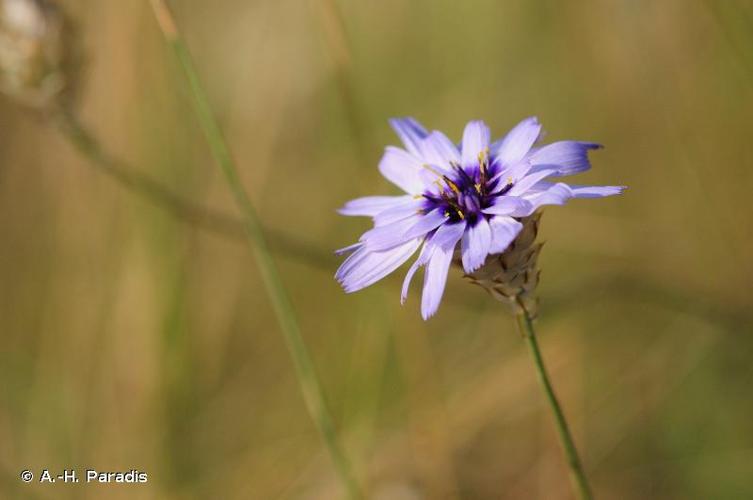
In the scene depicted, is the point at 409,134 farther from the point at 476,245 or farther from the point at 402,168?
the point at 476,245

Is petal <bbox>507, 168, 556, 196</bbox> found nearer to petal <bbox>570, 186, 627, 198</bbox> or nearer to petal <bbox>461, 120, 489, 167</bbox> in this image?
petal <bbox>570, 186, 627, 198</bbox>

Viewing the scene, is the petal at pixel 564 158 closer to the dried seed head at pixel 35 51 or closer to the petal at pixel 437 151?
the petal at pixel 437 151

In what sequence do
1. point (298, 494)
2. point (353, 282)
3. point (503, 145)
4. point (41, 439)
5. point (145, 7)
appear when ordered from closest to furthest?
point (353, 282) → point (503, 145) → point (298, 494) → point (41, 439) → point (145, 7)

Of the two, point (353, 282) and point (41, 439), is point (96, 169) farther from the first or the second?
point (353, 282)

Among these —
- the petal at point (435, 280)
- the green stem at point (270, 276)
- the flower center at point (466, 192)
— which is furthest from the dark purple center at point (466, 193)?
the green stem at point (270, 276)

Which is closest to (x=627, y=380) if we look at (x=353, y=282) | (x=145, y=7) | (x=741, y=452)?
(x=741, y=452)

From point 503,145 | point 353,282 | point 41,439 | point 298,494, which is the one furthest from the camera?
point 41,439

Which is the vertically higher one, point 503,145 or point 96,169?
point 96,169
